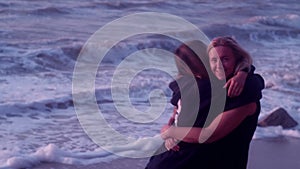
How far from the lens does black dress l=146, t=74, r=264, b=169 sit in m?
2.85

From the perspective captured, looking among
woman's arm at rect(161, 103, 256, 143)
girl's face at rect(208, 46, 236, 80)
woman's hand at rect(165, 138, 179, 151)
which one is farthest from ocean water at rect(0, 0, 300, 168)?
girl's face at rect(208, 46, 236, 80)

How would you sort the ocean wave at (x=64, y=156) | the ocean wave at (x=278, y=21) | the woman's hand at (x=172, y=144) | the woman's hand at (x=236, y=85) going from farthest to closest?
the ocean wave at (x=278, y=21)
the ocean wave at (x=64, y=156)
the woman's hand at (x=172, y=144)
the woman's hand at (x=236, y=85)

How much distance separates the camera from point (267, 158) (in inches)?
264

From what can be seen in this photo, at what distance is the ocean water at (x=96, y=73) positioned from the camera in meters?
7.23

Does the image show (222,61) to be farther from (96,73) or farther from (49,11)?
(49,11)

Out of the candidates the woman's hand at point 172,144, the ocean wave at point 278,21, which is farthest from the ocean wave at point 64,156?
the ocean wave at point 278,21

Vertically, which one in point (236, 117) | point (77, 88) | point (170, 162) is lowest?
point (77, 88)

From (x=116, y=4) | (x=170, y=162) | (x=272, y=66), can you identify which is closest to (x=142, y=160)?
(x=170, y=162)

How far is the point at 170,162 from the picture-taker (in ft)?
10.1

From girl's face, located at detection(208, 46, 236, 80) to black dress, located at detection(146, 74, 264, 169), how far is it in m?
0.07

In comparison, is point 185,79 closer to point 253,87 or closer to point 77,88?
point 253,87

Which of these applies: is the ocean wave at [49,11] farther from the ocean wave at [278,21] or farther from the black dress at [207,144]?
the black dress at [207,144]

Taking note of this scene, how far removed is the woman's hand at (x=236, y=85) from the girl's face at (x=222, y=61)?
0.28 feet

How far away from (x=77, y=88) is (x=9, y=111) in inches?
75.1
